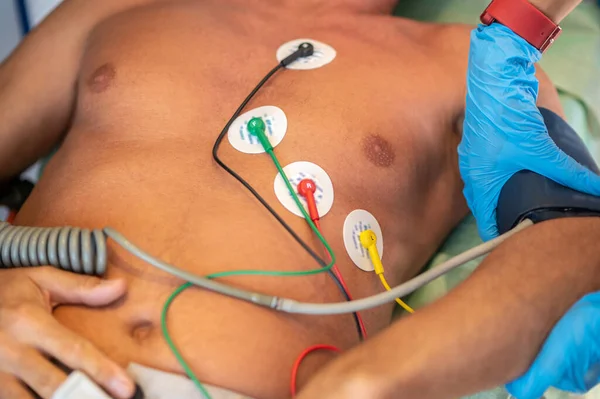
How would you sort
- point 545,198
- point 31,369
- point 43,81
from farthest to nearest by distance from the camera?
point 43,81 < point 545,198 < point 31,369

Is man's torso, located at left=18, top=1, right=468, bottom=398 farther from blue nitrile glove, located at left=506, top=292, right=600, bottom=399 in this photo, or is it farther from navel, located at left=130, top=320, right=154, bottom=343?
blue nitrile glove, located at left=506, top=292, right=600, bottom=399

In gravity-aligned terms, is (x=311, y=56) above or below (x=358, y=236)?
above

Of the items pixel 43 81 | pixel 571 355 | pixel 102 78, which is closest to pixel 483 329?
pixel 571 355

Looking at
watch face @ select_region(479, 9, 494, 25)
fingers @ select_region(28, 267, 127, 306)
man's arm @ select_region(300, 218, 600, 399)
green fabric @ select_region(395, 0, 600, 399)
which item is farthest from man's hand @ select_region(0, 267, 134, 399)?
watch face @ select_region(479, 9, 494, 25)

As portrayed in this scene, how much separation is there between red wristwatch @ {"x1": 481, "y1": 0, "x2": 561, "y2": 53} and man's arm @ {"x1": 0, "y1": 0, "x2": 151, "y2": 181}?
0.77 meters

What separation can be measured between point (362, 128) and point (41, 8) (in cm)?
120

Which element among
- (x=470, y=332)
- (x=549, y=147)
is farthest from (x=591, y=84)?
(x=470, y=332)

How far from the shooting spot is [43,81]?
1.13 meters

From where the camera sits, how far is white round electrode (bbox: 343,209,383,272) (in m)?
0.88

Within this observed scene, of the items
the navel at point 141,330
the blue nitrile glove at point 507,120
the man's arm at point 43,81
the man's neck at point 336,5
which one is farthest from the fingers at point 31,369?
the man's neck at point 336,5

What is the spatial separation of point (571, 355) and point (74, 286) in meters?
0.66

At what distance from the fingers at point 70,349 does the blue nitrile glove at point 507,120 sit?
672mm

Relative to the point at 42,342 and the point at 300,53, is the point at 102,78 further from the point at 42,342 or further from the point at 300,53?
the point at 42,342

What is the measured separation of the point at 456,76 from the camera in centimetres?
110
